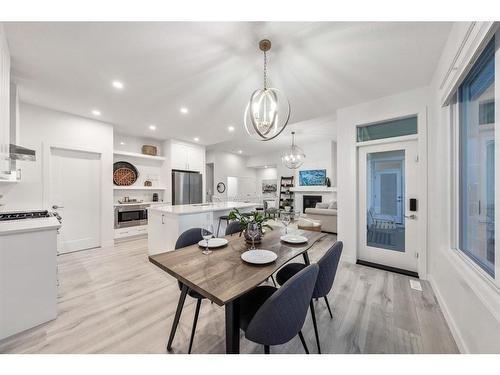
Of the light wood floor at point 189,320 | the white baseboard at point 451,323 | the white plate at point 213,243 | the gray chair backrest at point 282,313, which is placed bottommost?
the light wood floor at point 189,320

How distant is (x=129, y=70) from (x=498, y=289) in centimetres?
353

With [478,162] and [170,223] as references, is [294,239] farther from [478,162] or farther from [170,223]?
[170,223]

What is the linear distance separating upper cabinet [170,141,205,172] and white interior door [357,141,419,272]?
4332 millimetres

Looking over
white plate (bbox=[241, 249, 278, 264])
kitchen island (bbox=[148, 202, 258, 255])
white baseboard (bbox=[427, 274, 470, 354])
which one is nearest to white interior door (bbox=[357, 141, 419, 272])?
white baseboard (bbox=[427, 274, 470, 354])

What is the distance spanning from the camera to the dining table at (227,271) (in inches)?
39.6

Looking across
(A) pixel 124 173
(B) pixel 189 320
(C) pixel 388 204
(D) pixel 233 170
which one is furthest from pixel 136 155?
(C) pixel 388 204

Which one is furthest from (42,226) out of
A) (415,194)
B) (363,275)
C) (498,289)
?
(415,194)

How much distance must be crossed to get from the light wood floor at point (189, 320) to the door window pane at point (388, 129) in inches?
77.8

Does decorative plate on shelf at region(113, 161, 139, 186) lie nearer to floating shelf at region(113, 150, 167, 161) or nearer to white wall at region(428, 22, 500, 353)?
floating shelf at region(113, 150, 167, 161)

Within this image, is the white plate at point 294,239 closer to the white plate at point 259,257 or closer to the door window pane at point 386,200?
the white plate at point 259,257

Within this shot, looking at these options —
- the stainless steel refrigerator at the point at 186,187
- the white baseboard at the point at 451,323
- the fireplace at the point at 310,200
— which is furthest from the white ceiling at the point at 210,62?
the fireplace at the point at 310,200

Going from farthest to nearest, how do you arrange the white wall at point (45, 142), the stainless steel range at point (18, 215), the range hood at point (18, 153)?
1. the white wall at point (45, 142)
2. the stainless steel range at point (18, 215)
3. the range hood at point (18, 153)

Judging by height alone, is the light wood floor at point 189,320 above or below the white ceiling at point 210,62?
below
